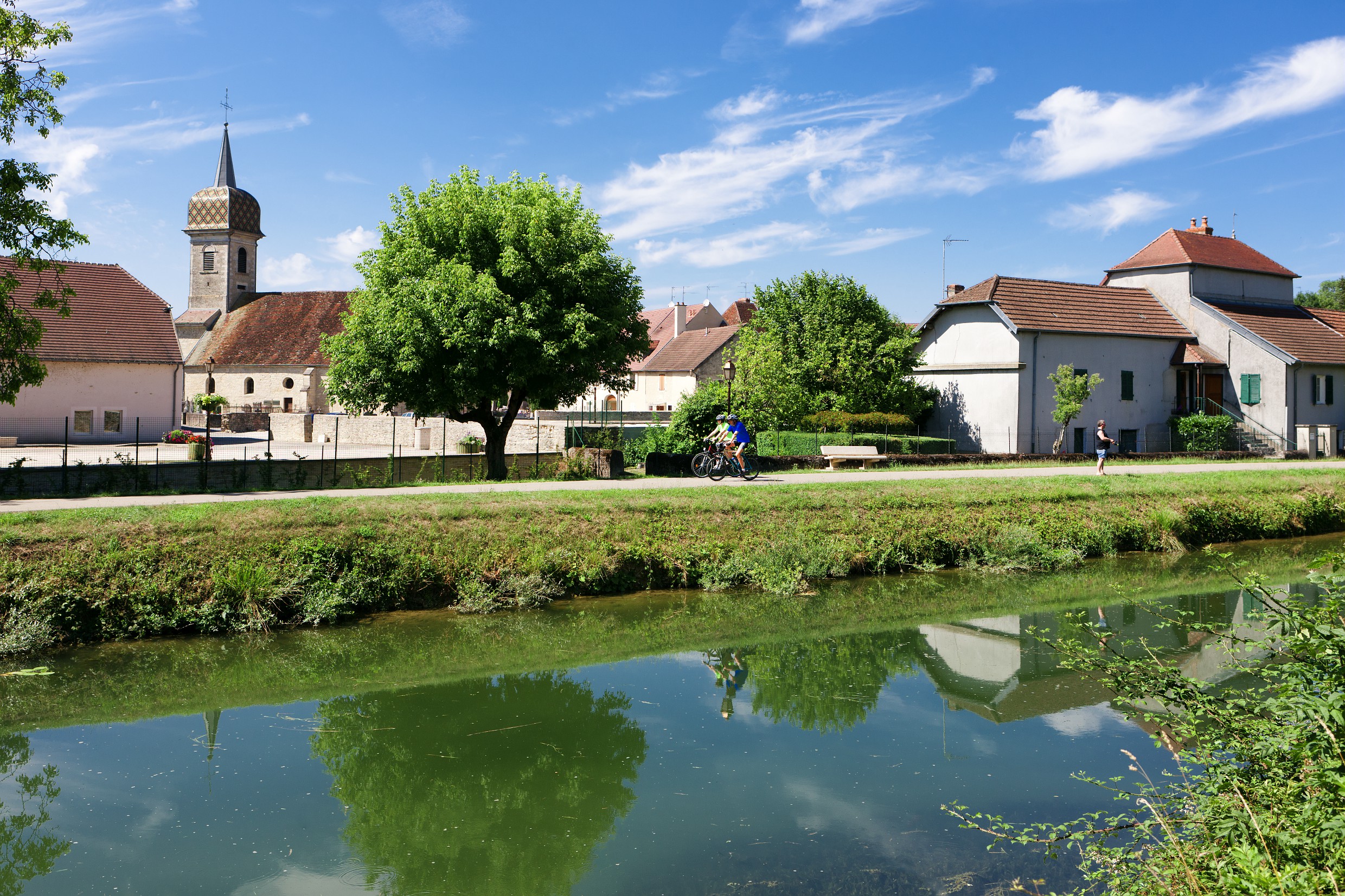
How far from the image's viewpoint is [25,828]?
7367 mm

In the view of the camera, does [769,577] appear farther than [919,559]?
No

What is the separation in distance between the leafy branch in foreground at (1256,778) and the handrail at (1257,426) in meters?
37.7

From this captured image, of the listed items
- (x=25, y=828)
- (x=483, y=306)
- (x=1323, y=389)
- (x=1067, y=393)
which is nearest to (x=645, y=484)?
(x=483, y=306)

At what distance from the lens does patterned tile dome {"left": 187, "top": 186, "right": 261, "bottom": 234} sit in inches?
2916

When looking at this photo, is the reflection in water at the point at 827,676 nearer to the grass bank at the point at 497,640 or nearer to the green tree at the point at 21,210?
the grass bank at the point at 497,640

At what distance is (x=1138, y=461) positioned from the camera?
33.5 meters

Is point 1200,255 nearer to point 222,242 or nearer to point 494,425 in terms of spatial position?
point 494,425

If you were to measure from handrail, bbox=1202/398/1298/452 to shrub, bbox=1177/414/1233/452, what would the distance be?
517 mm

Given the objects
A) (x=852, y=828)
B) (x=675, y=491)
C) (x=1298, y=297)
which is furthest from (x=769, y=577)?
(x=1298, y=297)

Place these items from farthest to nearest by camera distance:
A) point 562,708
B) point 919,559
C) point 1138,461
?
point 1138,461 → point 919,559 → point 562,708

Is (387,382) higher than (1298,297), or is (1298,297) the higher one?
(1298,297)

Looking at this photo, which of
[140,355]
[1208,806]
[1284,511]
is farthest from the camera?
[140,355]

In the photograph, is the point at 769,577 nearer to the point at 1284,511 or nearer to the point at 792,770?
the point at 792,770

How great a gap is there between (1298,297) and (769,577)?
103 metres
